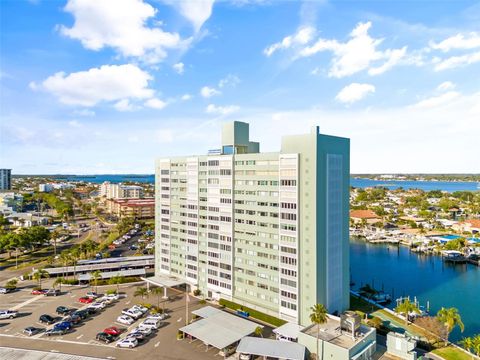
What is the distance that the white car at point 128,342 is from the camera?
57.1 metres

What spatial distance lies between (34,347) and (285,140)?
59.8m

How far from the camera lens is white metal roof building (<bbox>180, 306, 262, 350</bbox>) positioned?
5569cm

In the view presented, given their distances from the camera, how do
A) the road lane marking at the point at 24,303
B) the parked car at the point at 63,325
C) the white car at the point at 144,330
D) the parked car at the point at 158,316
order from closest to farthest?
the white car at the point at 144,330 → the parked car at the point at 63,325 → the parked car at the point at 158,316 → the road lane marking at the point at 24,303

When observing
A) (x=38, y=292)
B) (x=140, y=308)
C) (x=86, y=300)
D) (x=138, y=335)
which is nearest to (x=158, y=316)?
(x=140, y=308)

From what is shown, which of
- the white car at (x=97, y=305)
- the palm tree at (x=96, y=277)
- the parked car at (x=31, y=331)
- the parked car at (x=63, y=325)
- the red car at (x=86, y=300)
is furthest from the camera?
the palm tree at (x=96, y=277)

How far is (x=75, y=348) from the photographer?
187 feet

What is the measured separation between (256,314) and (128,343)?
25887 mm

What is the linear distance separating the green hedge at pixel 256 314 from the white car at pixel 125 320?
1997 cm

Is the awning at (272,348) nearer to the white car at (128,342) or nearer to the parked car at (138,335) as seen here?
the white car at (128,342)

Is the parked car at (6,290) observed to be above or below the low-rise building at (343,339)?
below

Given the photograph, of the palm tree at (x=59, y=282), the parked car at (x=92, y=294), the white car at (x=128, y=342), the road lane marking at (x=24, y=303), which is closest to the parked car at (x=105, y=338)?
the white car at (x=128, y=342)

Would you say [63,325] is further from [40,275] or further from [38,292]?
[40,275]

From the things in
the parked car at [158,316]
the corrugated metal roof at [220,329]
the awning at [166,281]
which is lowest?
the parked car at [158,316]

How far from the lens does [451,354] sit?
56.1 meters
